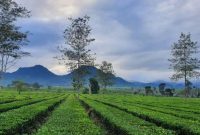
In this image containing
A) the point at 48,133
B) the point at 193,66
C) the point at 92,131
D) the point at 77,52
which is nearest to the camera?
the point at 48,133

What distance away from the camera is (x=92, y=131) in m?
23.8

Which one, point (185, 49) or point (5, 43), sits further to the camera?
point (185, 49)

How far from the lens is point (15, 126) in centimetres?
2605

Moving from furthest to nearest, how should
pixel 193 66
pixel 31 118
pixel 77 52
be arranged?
pixel 193 66 < pixel 77 52 < pixel 31 118

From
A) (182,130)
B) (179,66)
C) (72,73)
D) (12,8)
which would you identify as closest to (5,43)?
(12,8)

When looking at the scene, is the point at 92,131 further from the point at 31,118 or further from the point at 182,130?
the point at 31,118

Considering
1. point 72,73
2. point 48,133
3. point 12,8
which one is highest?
point 12,8

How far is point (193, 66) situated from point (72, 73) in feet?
105

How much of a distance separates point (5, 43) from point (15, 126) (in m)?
40.9

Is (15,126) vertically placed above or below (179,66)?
below

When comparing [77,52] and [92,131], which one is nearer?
[92,131]

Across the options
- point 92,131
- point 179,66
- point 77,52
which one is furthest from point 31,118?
point 179,66

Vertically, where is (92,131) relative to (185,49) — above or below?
below

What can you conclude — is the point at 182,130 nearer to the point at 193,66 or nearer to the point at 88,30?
the point at 88,30
